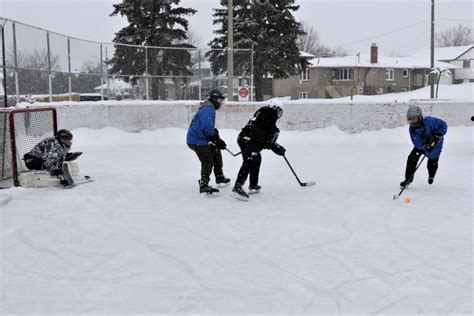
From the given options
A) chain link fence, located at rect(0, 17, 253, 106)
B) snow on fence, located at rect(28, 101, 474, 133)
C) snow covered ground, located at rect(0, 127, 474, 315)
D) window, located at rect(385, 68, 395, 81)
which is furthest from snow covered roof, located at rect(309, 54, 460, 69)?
snow covered ground, located at rect(0, 127, 474, 315)

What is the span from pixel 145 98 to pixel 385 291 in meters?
13.2

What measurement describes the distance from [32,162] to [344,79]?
43.8 meters

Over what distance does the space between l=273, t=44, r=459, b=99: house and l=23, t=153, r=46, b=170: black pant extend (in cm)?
4070

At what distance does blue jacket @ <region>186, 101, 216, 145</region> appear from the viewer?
636cm

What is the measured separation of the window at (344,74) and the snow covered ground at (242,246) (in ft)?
136

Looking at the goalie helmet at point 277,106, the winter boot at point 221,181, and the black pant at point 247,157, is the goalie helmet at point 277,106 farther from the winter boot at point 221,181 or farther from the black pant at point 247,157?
the winter boot at point 221,181

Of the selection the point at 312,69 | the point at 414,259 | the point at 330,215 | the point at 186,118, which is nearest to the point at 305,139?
the point at 186,118

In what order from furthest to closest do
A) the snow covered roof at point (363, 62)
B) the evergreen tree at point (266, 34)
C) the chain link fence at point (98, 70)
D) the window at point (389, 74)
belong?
the window at point (389, 74), the snow covered roof at point (363, 62), the evergreen tree at point (266, 34), the chain link fence at point (98, 70)

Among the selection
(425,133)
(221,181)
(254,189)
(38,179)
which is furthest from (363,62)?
(38,179)

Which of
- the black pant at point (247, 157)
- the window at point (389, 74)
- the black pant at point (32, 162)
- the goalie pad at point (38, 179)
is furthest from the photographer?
the window at point (389, 74)

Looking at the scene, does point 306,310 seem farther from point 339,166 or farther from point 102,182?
point 339,166

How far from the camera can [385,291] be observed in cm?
337

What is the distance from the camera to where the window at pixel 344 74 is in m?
48.2

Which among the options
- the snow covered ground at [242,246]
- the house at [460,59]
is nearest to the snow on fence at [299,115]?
the snow covered ground at [242,246]
